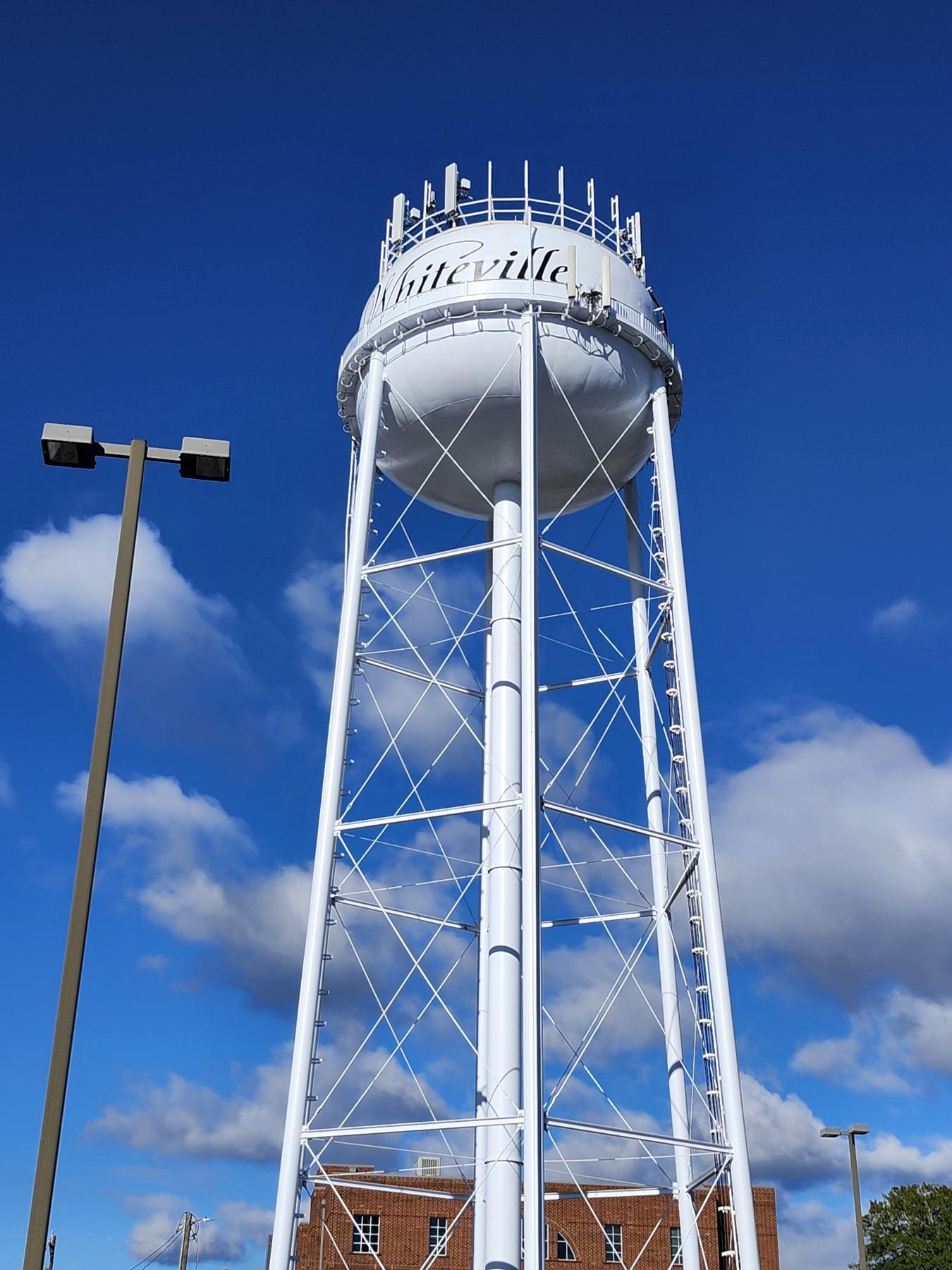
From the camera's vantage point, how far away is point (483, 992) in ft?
64.5

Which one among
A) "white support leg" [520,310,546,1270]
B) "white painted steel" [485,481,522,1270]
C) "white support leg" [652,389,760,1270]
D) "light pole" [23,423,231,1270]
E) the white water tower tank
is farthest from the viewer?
the white water tower tank

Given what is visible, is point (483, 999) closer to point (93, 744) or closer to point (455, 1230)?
point (93, 744)

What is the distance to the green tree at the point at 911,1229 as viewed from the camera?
1591 inches

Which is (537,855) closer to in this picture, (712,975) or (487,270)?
(712,975)

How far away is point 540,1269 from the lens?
14.7m

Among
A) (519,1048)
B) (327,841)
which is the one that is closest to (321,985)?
(327,841)

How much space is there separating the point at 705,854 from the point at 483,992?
393 cm

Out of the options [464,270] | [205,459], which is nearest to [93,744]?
[205,459]

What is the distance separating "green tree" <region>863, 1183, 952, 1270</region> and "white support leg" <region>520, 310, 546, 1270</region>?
29.2 m

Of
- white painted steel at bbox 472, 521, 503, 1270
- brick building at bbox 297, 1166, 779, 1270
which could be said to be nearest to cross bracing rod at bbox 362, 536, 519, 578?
white painted steel at bbox 472, 521, 503, 1270

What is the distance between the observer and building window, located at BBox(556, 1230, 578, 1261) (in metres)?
42.8

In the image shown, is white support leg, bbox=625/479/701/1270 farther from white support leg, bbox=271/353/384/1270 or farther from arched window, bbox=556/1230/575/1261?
arched window, bbox=556/1230/575/1261

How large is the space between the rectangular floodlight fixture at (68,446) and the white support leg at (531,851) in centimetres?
775

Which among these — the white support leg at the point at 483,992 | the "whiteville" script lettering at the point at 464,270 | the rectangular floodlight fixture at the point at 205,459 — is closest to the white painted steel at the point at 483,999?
the white support leg at the point at 483,992
